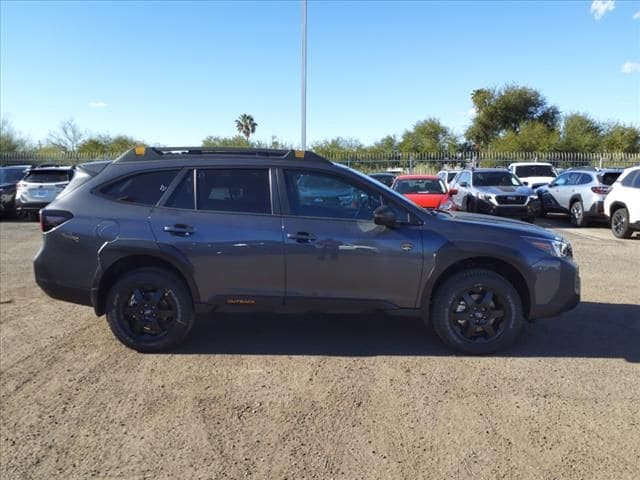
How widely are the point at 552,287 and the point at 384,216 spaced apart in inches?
64.3

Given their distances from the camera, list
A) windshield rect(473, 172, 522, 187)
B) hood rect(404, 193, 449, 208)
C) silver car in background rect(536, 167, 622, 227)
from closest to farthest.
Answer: hood rect(404, 193, 449, 208) < silver car in background rect(536, 167, 622, 227) < windshield rect(473, 172, 522, 187)

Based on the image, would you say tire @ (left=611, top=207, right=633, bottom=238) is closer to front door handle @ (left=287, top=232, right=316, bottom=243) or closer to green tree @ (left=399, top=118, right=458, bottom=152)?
front door handle @ (left=287, top=232, right=316, bottom=243)

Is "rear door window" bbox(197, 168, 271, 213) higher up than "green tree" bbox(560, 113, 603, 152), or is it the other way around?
"green tree" bbox(560, 113, 603, 152)

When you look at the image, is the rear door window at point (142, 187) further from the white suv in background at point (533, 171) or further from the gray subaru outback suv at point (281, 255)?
the white suv in background at point (533, 171)

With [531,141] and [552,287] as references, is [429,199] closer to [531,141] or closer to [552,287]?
[552,287]

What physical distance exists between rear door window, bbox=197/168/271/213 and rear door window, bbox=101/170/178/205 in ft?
1.04

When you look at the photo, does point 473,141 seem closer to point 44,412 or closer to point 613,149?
point 613,149

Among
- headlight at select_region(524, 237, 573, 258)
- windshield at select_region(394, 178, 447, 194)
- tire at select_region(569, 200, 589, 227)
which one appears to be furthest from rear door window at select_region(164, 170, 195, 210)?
tire at select_region(569, 200, 589, 227)

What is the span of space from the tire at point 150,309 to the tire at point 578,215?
45.1 ft

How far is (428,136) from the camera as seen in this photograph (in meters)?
52.9

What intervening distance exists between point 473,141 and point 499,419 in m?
53.1

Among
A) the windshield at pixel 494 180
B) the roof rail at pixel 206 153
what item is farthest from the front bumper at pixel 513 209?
the roof rail at pixel 206 153

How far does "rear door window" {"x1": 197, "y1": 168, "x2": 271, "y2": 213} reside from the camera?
4852 mm

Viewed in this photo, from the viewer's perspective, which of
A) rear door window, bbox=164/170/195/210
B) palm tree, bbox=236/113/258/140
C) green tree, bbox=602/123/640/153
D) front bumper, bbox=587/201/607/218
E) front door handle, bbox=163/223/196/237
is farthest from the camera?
palm tree, bbox=236/113/258/140
